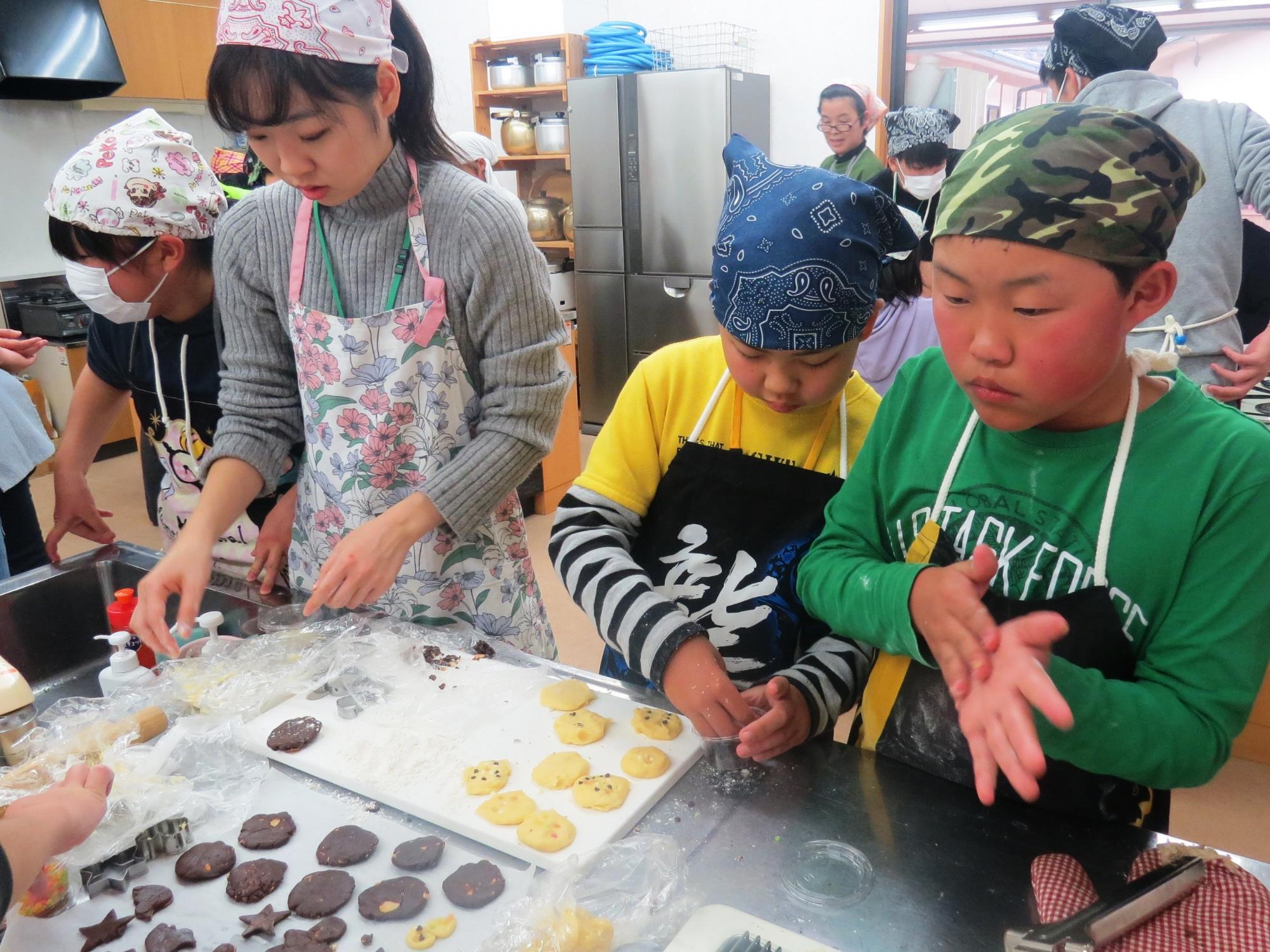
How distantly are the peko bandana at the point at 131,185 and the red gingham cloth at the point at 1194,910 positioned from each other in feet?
4.82

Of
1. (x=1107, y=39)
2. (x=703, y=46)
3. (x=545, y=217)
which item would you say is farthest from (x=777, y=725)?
(x=703, y=46)

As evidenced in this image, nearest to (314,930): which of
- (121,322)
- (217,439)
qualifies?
(217,439)

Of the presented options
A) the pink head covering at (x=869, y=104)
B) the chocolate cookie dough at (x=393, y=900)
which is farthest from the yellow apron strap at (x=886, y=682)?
the pink head covering at (x=869, y=104)

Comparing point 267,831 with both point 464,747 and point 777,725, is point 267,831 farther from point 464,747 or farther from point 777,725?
point 777,725

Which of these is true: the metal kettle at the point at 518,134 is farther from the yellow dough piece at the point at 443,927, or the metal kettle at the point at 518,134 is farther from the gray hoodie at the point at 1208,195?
the yellow dough piece at the point at 443,927

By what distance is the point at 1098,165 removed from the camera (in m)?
0.72

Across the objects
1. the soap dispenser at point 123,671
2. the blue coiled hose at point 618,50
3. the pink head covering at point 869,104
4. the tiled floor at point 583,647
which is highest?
the blue coiled hose at point 618,50

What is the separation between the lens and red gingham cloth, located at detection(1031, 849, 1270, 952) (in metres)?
0.64

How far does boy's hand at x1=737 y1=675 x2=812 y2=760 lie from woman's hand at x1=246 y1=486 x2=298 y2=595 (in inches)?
32.3

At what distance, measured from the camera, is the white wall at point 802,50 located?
4688mm

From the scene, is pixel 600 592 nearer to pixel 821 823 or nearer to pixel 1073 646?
pixel 821 823

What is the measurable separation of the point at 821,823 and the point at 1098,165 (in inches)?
24.2

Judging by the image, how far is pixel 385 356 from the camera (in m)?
1.28

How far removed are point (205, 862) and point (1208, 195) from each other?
2.23 metres
